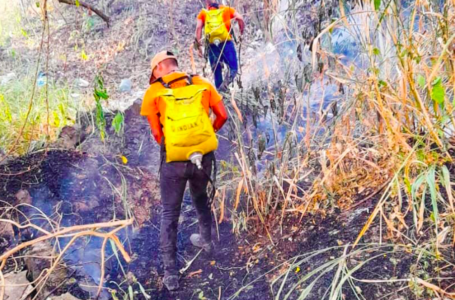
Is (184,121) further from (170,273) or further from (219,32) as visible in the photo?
(219,32)

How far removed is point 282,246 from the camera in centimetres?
313

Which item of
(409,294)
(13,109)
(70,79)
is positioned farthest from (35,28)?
(409,294)

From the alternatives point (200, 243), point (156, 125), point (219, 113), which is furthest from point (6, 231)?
point (219, 113)

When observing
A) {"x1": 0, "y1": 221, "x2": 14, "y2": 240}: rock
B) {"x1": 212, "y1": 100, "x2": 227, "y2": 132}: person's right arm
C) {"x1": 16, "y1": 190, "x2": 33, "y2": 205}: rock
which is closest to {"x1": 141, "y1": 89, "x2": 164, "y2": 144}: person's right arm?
{"x1": 212, "y1": 100, "x2": 227, "y2": 132}: person's right arm

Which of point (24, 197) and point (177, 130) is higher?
point (177, 130)

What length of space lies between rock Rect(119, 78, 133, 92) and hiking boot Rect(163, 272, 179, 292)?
3.79 m

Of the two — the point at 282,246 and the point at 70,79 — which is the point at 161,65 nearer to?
the point at 282,246

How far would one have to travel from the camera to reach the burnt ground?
2.59m

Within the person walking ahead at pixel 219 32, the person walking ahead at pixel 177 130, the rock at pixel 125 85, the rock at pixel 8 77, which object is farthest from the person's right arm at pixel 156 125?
the rock at pixel 8 77

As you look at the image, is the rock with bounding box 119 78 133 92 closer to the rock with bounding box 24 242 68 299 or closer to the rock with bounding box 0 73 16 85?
the rock with bounding box 0 73 16 85

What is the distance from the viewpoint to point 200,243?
347cm

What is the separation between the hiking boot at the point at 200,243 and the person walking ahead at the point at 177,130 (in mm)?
279

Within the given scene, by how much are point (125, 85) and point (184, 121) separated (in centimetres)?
397

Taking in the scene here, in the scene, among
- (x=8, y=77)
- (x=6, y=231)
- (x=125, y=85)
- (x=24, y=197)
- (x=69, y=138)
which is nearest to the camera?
(x=6, y=231)
